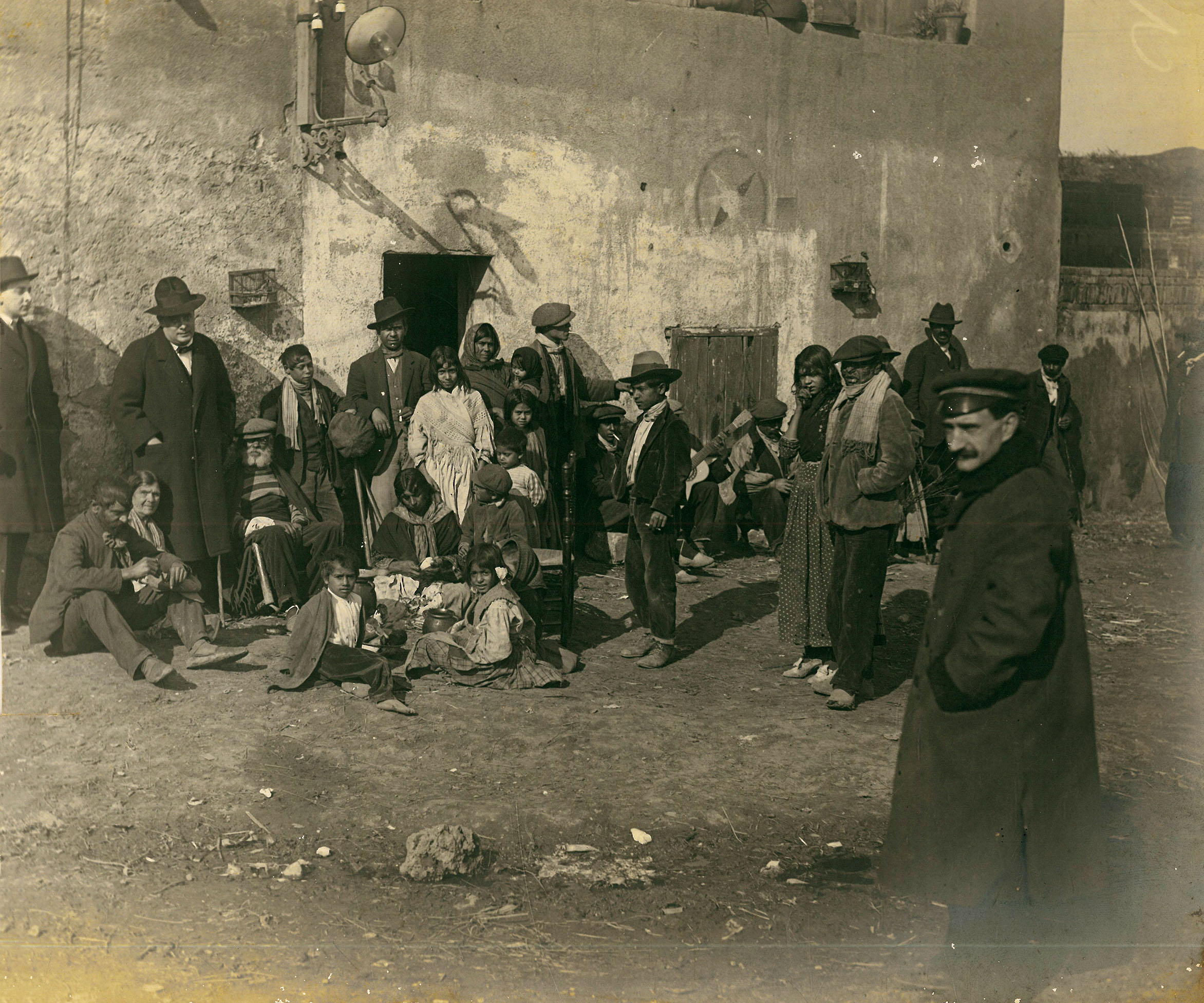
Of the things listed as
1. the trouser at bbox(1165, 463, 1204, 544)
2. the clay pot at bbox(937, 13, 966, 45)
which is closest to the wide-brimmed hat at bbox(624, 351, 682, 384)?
the trouser at bbox(1165, 463, 1204, 544)

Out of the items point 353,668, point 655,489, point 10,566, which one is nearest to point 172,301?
point 10,566

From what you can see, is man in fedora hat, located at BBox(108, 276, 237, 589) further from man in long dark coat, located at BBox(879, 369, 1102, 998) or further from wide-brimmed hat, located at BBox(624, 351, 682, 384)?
man in long dark coat, located at BBox(879, 369, 1102, 998)

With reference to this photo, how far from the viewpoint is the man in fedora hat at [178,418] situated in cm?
642

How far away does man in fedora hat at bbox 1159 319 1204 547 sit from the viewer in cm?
784

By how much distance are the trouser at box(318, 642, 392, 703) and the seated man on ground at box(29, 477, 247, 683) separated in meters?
0.55

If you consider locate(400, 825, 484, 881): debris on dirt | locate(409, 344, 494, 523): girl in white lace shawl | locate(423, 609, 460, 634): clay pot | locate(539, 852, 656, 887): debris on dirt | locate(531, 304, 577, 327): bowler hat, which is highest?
locate(531, 304, 577, 327): bowler hat

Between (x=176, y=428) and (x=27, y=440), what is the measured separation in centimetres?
82

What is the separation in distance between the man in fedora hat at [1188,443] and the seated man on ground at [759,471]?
2.73 meters

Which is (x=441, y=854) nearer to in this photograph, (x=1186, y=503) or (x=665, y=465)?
(x=665, y=465)

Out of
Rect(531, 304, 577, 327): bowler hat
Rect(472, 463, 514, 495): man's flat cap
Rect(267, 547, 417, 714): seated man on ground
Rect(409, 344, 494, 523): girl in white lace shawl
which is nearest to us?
Rect(267, 547, 417, 714): seated man on ground

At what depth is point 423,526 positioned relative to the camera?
7016 millimetres

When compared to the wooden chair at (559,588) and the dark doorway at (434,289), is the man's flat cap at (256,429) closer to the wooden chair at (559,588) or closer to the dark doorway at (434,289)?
the dark doorway at (434,289)

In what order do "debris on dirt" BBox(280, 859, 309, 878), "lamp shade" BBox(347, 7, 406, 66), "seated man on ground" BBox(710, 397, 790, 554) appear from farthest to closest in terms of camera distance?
"seated man on ground" BBox(710, 397, 790, 554), "lamp shade" BBox(347, 7, 406, 66), "debris on dirt" BBox(280, 859, 309, 878)

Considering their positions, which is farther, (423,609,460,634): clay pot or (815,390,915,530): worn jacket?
(423,609,460,634): clay pot
